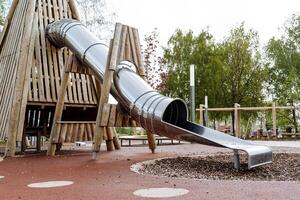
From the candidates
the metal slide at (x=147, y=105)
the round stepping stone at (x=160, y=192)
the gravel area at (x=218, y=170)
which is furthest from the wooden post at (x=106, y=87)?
the round stepping stone at (x=160, y=192)

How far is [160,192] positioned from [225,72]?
2318 cm

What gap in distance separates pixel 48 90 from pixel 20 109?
3.70ft

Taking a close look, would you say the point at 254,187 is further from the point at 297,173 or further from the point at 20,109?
the point at 20,109

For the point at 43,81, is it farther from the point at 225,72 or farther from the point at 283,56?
the point at 283,56

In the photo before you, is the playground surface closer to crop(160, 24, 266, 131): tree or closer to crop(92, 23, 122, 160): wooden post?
crop(92, 23, 122, 160): wooden post

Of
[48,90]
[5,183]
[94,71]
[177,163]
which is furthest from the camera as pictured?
[48,90]

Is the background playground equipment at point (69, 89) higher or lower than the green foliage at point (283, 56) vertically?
lower

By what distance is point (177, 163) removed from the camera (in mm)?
7781

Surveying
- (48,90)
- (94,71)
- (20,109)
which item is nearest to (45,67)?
(48,90)

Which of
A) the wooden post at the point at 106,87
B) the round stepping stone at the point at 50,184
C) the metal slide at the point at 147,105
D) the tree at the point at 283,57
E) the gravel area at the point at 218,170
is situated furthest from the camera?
the tree at the point at 283,57

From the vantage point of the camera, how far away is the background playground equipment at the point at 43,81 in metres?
9.63

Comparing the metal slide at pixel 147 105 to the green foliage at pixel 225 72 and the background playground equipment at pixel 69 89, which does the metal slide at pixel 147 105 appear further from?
the green foliage at pixel 225 72

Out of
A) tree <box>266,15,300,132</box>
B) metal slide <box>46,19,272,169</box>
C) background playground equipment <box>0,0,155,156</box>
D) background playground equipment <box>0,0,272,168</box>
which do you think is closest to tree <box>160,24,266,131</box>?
tree <box>266,15,300,132</box>

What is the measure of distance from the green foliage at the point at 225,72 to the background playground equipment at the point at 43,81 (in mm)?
14094
